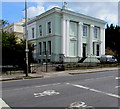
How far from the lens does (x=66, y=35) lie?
99.7 ft

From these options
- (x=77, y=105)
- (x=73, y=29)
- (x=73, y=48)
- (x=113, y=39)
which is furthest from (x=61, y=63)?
(x=113, y=39)

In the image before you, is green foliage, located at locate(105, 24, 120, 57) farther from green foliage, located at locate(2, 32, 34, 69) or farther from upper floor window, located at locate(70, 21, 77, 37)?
green foliage, located at locate(2, 32, 34, 69)

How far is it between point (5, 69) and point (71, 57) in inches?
533

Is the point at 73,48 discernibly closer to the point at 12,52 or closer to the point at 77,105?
the point at 12,52

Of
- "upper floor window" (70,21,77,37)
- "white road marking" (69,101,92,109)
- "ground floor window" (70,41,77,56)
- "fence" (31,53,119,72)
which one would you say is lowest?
"white road marking" (69,101,92,109)

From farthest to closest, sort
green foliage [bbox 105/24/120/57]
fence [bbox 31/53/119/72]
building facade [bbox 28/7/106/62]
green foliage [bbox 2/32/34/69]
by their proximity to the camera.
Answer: green foliage [bbox 105/24/120/57], building facade [bbox 28/7/106/62], fence [bbox 31/53/119/72], green foliage [bbox 2/32/34/69]

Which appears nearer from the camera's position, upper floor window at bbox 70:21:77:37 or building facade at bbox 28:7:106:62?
building facade at bbox 28:7:106:62

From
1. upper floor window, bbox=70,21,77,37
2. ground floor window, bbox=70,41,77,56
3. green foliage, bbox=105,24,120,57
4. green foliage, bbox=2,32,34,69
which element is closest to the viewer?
green foliage, bbox=2,32,34,69

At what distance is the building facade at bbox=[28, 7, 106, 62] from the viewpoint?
30.1 meters

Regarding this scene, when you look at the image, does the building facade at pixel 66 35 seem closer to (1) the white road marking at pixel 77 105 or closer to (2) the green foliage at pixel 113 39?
(2) the green foliage at pixel 113 39

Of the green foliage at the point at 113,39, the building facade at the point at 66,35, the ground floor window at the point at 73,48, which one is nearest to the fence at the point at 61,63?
the building facade at the point at 66,35

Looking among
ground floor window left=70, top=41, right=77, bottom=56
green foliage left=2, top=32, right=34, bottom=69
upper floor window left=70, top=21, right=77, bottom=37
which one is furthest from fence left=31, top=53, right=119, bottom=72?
upper floor window left=70, top=21, right=77, bottom=37

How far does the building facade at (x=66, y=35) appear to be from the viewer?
98.8 feet

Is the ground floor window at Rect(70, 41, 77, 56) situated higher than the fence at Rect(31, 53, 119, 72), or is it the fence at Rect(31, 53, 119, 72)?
the ground floor window at Rect(70, 41, 77, 56)
